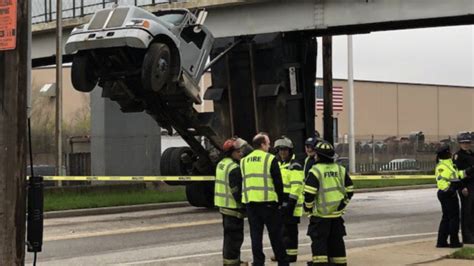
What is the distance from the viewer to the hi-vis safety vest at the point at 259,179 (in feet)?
27.2

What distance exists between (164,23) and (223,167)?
589 centimetres

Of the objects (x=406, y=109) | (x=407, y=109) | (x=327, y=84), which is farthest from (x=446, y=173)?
(x=407, y=109)

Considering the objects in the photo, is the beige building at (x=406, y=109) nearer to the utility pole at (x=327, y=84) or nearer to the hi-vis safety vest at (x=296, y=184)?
the utility pole at (x=327, y=84)

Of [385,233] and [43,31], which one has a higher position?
[43,31]

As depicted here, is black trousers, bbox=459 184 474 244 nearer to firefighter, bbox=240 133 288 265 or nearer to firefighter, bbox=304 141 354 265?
firefighter, bbox=304 141 354 265

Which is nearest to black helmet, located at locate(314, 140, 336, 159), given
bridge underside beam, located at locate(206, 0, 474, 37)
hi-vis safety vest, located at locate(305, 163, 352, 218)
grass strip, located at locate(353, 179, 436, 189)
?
hi-vis safety vest, located at locate(305, 163, 352, 218)

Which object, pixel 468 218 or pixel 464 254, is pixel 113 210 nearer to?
pixel 468 218

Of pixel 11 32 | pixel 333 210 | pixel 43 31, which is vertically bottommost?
pixel 333 210

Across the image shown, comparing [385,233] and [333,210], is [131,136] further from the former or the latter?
[333,210]

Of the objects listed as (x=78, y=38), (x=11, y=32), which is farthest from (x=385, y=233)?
(x=11, y=32)

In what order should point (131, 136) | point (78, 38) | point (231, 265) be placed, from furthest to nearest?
point (131, 136) < point (78, 38) < point (231, 265)

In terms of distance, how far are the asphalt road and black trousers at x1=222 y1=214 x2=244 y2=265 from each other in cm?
156

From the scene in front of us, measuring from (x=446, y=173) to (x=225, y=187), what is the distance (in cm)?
402

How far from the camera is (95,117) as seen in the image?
2506cm
